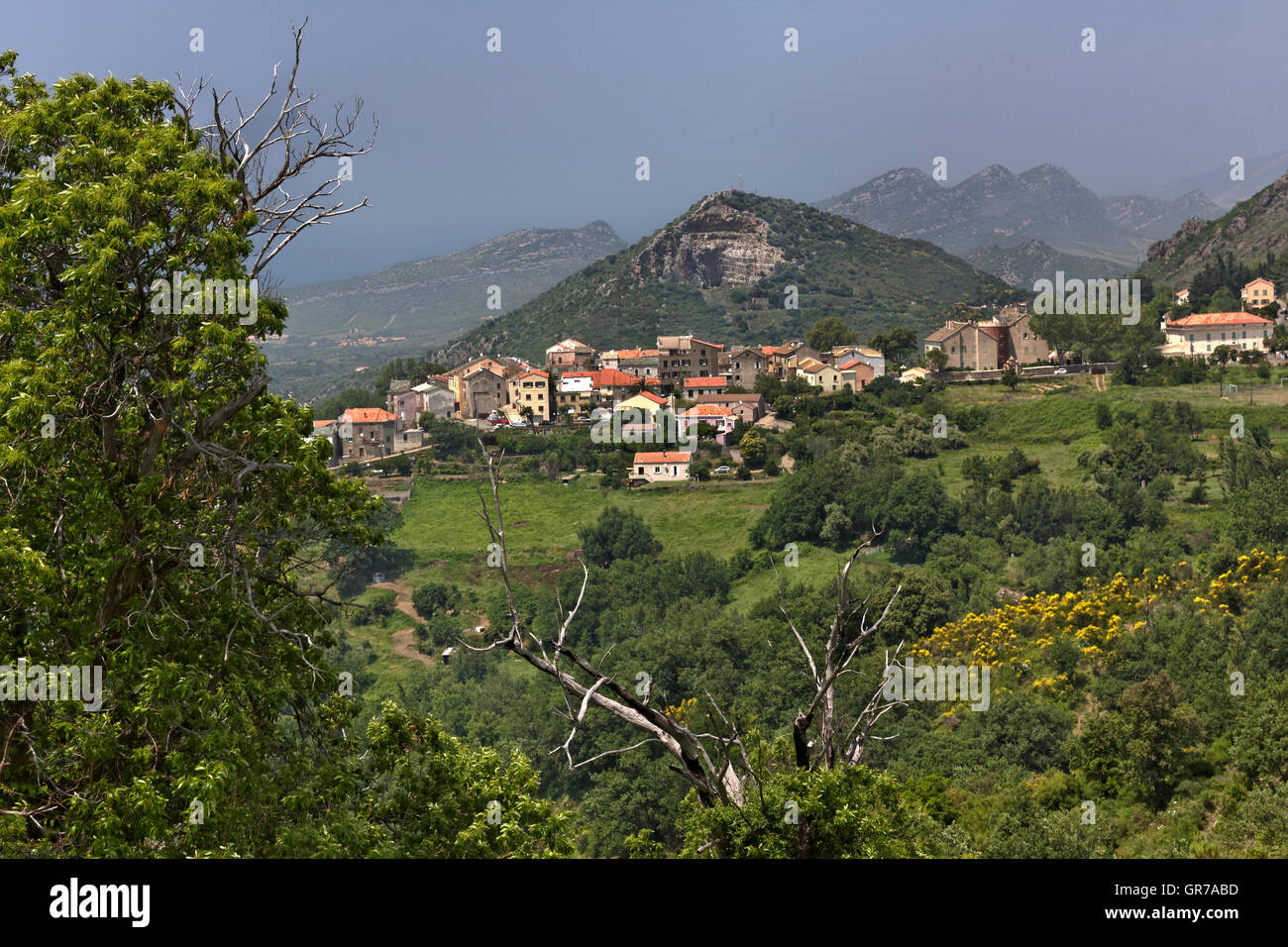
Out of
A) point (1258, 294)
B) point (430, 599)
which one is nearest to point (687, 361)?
point (430, 599)

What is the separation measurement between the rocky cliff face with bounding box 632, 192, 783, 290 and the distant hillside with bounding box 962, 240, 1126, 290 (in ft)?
215

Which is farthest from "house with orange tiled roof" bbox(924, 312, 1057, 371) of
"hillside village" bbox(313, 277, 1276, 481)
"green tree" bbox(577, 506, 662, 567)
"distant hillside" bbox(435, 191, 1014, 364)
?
"distant hillside" bbox(435, 191, 1014, 364)

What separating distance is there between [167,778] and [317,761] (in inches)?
50.1

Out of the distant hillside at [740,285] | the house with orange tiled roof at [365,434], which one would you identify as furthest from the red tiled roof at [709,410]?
the distant hillside at [740,285]

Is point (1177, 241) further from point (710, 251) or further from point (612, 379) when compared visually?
point (612, 379)

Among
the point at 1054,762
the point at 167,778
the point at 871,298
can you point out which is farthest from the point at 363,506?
the point at 871,298

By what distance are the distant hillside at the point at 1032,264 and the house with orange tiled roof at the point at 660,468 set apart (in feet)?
398

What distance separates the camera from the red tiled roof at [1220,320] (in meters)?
48.0

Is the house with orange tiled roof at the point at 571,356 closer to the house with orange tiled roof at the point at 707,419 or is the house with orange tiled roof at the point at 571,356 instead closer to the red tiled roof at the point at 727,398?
the red tiled roof at the point at 727,398

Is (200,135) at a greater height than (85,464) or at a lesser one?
greater

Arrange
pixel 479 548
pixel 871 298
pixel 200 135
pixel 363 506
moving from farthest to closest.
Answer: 1. pixel 871 298
2. pixel 479 548
3. pixel 363 506
4. pixel 200 135
